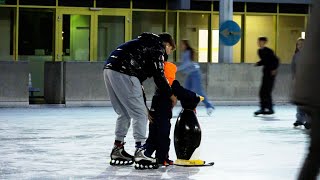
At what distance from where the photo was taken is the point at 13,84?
Result: 23203 mm

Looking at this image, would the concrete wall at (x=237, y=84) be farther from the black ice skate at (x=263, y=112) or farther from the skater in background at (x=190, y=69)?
the skater in background at (x=190, y=69)

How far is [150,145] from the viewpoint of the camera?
10828 mm

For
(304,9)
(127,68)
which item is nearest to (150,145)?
(127,68)

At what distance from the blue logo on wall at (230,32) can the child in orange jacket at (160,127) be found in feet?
51.1

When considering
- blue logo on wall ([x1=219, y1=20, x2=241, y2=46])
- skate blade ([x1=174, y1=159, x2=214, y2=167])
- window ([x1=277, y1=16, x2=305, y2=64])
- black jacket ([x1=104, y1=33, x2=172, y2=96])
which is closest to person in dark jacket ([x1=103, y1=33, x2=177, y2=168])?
black jacket ([x1=104, y1=33, x2=172, y2=96])

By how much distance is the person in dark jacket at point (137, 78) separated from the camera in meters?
10.5

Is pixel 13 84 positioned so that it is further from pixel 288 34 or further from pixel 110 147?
pixel 288 34

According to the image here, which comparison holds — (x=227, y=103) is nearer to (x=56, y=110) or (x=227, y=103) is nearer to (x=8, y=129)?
(x=56, y=110)

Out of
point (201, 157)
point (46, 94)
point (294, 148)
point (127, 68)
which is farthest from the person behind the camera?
point (46, 94)

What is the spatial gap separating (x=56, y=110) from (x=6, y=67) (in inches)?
81.0

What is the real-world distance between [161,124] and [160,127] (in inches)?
1.5

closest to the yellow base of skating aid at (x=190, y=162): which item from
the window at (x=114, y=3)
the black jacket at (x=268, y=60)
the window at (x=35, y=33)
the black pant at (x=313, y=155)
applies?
the black pant at (x=313, y=155)

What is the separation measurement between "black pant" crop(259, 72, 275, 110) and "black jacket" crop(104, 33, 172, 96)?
10.3m

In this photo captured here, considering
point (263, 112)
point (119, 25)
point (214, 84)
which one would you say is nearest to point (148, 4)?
point (119, 25)
